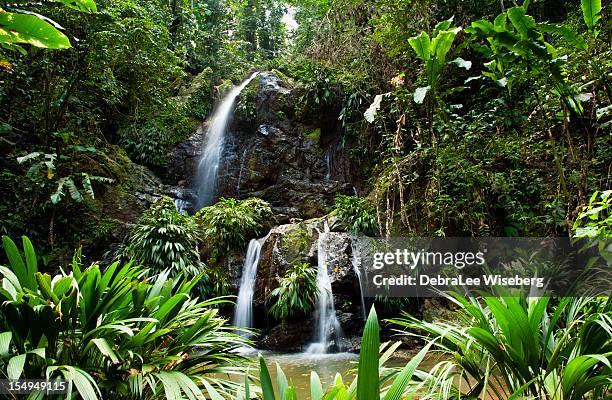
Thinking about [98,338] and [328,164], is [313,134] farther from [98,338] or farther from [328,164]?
[98,338]

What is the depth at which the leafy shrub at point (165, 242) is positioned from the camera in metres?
6.39

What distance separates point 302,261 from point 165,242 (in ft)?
7.99

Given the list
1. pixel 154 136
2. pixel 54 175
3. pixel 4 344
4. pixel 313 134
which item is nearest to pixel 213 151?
pixel 154 136

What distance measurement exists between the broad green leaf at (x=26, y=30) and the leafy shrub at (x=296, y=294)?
5009 millimetres

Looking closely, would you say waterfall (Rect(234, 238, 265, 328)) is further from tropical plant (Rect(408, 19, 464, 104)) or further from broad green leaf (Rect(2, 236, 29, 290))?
broad green leaf (Rect(2, 236, 29, 290))

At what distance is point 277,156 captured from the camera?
32.3ft

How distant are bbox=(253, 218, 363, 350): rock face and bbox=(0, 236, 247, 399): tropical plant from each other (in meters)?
4.09

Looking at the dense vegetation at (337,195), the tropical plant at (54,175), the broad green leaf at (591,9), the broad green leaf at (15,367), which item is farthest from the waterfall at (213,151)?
the broad green leaf at (15,367)

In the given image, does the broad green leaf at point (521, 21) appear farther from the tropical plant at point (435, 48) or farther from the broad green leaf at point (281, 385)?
the broad green leaf at point (281, 385)

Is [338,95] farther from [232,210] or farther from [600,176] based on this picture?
[600,176]

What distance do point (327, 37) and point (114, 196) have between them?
5906 mm

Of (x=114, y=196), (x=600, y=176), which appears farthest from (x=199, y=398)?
(x=114, y=196)

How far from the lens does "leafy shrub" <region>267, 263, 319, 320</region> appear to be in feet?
18.8

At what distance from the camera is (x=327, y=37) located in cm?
848
